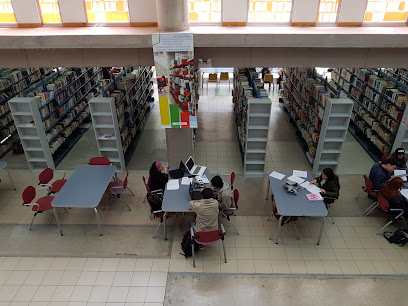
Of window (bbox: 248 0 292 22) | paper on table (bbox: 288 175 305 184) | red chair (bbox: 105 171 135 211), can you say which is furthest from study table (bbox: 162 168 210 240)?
window (bbox: 248 0 292 22)

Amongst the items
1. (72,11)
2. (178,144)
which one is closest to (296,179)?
(178,144)

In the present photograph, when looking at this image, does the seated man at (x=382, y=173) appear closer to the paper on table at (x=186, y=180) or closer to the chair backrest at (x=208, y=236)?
the chair backrest at (x=208, y=236)

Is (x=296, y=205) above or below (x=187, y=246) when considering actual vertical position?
above

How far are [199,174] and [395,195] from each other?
358cm

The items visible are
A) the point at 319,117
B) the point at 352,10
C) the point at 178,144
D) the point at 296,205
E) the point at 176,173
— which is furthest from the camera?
the point at 319,117

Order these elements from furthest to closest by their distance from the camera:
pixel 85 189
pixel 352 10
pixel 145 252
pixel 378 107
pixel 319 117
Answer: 1. pixel 378 107
2. pixel 319 117
3. pixel 352 10
4. pixel 85 189
5. pixel 145 252

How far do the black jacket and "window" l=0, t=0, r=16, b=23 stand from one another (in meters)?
7.91

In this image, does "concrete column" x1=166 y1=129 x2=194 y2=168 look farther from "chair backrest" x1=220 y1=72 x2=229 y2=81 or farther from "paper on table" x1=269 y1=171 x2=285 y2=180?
"chair backrest" x1=220 y1=72 x2=229 y2=81

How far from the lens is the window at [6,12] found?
20.4 ft

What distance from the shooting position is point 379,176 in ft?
19.9

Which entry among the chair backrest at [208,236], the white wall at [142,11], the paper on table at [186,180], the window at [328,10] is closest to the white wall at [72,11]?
the white wall at [142,11]

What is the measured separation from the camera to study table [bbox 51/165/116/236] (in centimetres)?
549

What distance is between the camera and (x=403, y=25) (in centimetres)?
636

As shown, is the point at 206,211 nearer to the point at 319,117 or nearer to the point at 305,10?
the point at 319,117
